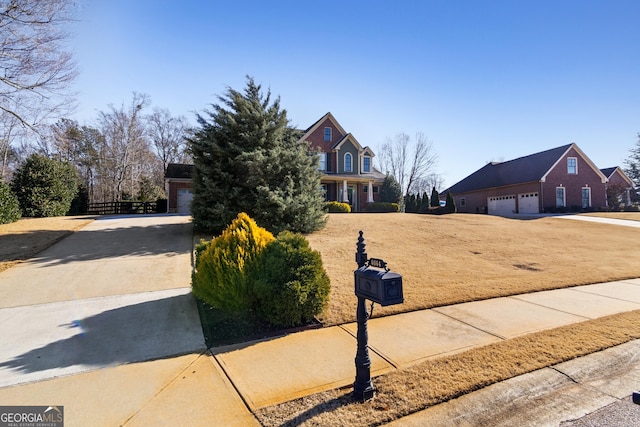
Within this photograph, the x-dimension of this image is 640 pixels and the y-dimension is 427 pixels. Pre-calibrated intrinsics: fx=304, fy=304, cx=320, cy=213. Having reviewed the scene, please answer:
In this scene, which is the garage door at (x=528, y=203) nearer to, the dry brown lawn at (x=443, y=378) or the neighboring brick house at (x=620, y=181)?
the neighboring brick house at (x=620, y=181)

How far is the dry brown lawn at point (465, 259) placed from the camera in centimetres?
606

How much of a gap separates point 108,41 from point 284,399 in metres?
11.5

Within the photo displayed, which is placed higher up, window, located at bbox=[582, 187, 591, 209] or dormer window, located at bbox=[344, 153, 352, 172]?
dormer window, located at bbox=[344, 153, 352, 172]

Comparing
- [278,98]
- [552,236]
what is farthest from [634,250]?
[278,98]

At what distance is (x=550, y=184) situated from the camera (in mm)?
28016

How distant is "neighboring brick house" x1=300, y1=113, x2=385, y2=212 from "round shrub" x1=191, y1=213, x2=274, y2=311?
64.3 ft

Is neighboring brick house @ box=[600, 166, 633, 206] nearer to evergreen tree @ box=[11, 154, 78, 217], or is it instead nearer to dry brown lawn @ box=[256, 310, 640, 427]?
dry brown lawn @ box=[256, 310, 640, 427]

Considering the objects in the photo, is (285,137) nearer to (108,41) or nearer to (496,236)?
(108,41)

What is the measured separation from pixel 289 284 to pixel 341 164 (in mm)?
22177

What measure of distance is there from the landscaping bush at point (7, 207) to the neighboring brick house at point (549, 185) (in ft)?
119

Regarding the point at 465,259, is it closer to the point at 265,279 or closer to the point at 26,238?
the point at 265,279

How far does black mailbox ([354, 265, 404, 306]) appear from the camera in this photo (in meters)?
2.63

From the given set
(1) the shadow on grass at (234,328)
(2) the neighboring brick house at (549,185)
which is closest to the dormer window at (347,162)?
(2) the neighboring brick house at (549,185)

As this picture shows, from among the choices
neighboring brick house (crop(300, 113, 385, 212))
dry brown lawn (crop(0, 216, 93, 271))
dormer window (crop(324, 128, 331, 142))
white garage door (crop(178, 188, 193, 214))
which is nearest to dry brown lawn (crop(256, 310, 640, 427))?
dry brown lawn (crop(0, 216, 93, 271))
